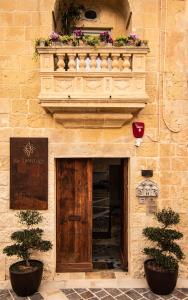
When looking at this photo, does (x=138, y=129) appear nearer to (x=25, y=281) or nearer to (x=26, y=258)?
(x=26, y=258)

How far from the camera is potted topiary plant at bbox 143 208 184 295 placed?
6.12 meters

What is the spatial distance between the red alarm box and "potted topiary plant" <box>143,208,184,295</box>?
179 centimetres

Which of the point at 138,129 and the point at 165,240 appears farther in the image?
the point at 138,129

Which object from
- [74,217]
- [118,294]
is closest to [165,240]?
[118,294]

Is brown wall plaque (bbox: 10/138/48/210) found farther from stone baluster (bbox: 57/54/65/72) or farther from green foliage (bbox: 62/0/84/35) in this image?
green foliage (bbox: 62/0/84/35)

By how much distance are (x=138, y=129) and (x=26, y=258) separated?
3.65 meters

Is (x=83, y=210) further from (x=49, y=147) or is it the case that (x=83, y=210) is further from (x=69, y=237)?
(x=49, y=147)

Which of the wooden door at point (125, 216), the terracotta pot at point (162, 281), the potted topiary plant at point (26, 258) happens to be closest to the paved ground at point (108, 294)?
the terracotta pot at point (162, 281)

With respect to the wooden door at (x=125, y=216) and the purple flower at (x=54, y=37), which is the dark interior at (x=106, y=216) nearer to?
the wooden door at (x=125, y=216)

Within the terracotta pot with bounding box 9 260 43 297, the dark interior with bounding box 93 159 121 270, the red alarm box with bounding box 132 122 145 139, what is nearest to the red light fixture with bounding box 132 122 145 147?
the red alarm box with bounding box 132 122 145 139

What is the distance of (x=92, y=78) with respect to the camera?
6348 mm

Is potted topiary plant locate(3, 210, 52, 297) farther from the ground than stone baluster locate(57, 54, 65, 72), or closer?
closer

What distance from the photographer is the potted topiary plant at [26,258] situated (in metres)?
6.06

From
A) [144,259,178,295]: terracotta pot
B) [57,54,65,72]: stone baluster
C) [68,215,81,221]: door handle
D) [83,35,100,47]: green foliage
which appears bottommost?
[144,259,178,295]: terracotta pot
